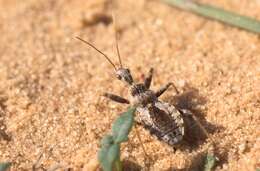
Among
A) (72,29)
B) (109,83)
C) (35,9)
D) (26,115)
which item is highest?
(35,9)

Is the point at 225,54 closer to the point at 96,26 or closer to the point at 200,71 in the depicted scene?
the point at 200,71

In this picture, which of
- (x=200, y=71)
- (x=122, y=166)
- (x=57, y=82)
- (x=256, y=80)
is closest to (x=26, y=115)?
(x=57, y=82)

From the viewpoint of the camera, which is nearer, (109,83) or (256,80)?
(256,80)

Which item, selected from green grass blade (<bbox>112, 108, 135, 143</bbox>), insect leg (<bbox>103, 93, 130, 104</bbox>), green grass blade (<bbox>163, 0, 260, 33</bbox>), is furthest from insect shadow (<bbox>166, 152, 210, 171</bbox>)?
green grass blade (<bbox>163, 0, 260, 33</bbox>)

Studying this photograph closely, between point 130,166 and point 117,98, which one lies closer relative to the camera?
point 130,166

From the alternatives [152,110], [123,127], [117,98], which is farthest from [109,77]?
[123,127]

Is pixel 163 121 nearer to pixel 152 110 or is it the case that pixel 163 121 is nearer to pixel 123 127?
pixel 152 110

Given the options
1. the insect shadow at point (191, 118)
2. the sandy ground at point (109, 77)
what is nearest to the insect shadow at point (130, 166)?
the sandy ground at point (109, 77)

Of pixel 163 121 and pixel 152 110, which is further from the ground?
pixel 152 110
